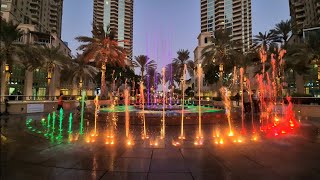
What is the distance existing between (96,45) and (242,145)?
27.5 meters

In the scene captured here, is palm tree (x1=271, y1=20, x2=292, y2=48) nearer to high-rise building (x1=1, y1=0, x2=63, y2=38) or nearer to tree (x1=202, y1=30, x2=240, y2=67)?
tree (x1=202, y1=30, x2=240, y2=67)

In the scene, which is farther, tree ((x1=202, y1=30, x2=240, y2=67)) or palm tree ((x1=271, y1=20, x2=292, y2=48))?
palm tree ((x1=271, y1=20, x2=292, y2=48))

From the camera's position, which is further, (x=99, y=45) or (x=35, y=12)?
(x=35, y=12)

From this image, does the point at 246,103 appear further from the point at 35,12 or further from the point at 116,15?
the point at 116,15

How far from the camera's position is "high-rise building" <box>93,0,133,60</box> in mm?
147500

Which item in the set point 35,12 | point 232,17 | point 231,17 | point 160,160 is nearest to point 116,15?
point 35,12

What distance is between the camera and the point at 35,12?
80688mm

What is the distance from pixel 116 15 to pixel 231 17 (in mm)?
79053

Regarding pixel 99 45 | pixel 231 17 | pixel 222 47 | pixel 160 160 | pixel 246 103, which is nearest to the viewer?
pixel 160 160

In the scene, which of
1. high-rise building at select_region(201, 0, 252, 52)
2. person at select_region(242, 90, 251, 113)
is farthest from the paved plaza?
high-rise building at select_region(201, 0, 252, 52)

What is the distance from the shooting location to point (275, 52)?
109ft

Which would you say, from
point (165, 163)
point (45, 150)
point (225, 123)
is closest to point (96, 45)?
point (225, 123)

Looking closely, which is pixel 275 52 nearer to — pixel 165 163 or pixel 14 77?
pixel 165 163

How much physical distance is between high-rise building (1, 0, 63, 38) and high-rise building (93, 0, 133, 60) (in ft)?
149
